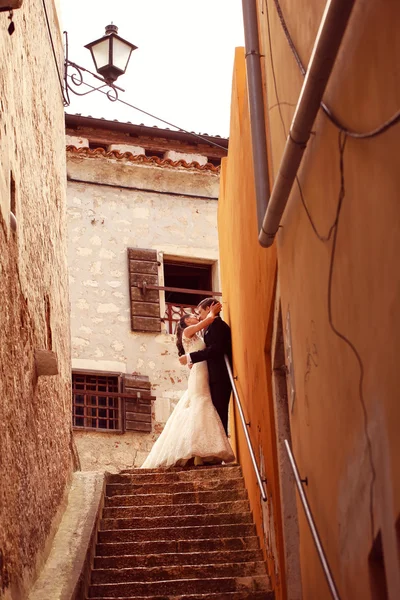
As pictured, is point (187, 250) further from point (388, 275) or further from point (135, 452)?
point (388, 275)

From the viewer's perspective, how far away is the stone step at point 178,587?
7727mm

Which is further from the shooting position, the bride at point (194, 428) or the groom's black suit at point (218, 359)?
the groom's black suit at point (218, 359)

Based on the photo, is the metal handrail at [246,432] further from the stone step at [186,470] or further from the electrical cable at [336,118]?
the electrical cable at [336,118]

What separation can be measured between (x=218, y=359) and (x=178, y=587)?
12.9 ft

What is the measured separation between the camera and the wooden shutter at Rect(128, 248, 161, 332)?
16.3m

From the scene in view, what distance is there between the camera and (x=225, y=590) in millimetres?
7703

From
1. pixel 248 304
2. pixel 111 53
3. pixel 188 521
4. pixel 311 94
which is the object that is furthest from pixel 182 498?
pixel 311 94

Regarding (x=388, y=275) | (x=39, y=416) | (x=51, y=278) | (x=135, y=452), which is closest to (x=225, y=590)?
(x=39, y=416)

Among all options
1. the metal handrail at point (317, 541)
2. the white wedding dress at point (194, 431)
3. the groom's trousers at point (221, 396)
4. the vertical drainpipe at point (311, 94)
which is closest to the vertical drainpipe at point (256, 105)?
the vertical drainpipe at point (311, 94)

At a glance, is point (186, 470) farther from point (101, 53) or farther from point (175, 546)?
point (101, 53)

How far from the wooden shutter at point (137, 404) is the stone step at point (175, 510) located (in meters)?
6.05

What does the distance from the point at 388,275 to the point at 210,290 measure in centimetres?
1409

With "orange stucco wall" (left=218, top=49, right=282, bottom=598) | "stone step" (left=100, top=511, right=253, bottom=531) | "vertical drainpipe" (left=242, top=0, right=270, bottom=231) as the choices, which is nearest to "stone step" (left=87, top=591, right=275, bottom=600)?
"orange stucco wall" (left=218, top=49, right=282, bottom=598)

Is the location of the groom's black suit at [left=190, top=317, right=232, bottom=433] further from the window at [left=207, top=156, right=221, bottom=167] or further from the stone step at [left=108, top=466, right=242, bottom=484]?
the window at [left=207, top=156, right=221, bottom=167]
